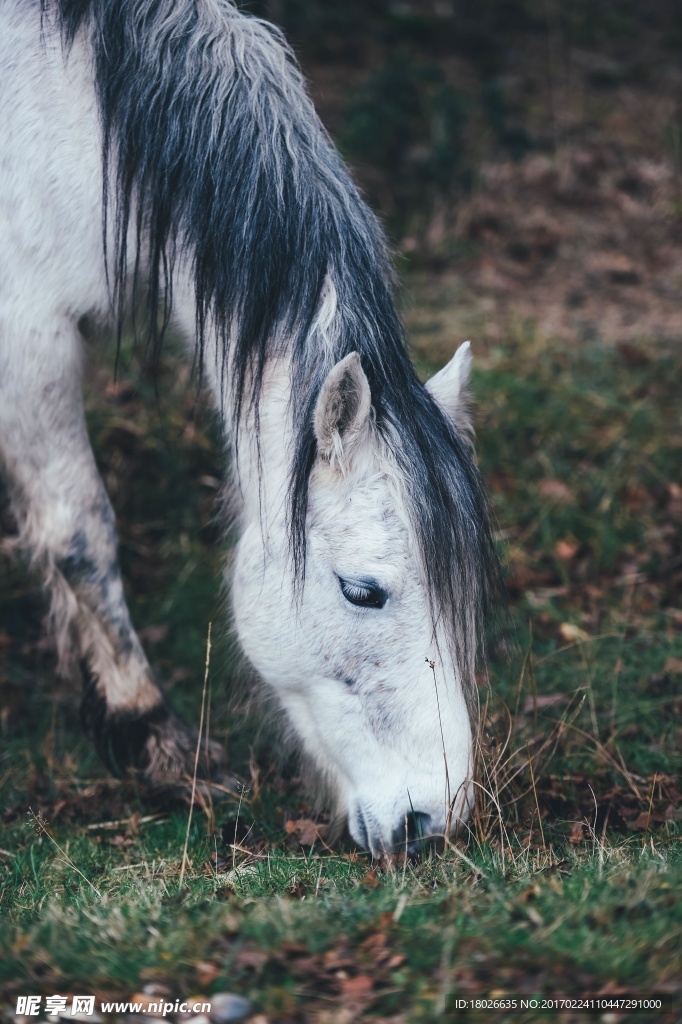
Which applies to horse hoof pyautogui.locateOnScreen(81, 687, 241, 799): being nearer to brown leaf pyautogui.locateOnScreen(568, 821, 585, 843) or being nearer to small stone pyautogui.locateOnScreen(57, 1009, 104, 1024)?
brown leaf pyautogui.locateOnScreen(568, 821, 585, 843)

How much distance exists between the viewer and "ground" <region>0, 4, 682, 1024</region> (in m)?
2.08

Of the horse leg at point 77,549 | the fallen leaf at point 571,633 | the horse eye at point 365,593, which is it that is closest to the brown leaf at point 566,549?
the fallen leaf at point 571,633

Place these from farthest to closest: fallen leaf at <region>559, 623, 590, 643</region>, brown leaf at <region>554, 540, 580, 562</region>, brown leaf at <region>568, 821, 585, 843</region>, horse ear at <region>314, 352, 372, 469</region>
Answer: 1. brown leaf at <region>554, 540, 580, 562</region>
2. fallen leaf at <region>559, 623, 590, 643</region>
3. brown leaf at <region>568, 821, 585, 843</region>
4. horse ear at <region>314, 352, 372, 469</region>

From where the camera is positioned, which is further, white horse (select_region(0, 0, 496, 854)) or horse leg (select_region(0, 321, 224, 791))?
horse leg (select_region(0, 321, 224, 791))

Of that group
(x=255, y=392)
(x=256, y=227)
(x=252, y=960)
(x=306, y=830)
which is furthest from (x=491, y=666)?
(x=252, y=960)

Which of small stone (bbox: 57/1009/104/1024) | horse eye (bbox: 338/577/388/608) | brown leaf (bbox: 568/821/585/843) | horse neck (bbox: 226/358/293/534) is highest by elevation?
horse neck (bbox: 226/358/293/534)

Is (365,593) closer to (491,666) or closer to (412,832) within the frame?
(412,832)

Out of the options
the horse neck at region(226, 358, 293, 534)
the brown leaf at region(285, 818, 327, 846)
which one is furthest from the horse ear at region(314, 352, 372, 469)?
the brown leaf at region(285, 818, 327, 846)

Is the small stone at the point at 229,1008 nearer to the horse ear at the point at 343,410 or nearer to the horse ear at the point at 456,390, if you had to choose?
the horse ear at the point at 343,410

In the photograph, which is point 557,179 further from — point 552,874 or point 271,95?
point 552,874

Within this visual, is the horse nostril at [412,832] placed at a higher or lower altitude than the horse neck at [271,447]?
lower

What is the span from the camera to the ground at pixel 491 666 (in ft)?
6.82

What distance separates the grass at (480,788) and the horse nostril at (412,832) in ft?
0.26

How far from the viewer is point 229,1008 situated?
194cm
